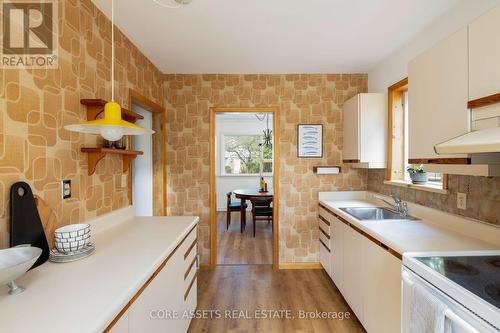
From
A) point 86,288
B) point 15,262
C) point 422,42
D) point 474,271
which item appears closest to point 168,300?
point 86,288

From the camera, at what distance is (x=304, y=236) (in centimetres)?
321

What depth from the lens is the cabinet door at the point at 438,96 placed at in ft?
4.45

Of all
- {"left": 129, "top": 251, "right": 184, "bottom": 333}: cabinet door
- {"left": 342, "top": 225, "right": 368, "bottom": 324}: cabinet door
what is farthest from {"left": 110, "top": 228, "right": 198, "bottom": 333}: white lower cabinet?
{"left": 342, "top": 225, "right": 368, "bottom": 324}: cabinet door

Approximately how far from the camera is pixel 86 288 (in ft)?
3.24

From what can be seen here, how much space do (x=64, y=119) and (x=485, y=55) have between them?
230 centimetres

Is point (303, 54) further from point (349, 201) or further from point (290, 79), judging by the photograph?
point (349, 201)

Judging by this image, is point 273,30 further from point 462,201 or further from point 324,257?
point 324,257

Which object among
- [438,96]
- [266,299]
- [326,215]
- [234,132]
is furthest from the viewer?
[234,132]

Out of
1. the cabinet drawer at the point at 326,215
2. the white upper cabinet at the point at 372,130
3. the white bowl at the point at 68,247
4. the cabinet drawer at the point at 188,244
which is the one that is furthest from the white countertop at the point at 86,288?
the white upper cabinet at the point at 372,130

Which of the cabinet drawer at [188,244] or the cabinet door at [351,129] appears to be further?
the cabinet door at [351,129]

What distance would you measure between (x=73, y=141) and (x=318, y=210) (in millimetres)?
2696

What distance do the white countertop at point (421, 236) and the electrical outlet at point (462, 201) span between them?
0.09 metres

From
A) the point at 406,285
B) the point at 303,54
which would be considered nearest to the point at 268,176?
the point at 303,54

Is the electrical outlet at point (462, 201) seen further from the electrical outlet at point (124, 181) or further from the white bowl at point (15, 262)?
the electrical outlet at point (124, 181)
